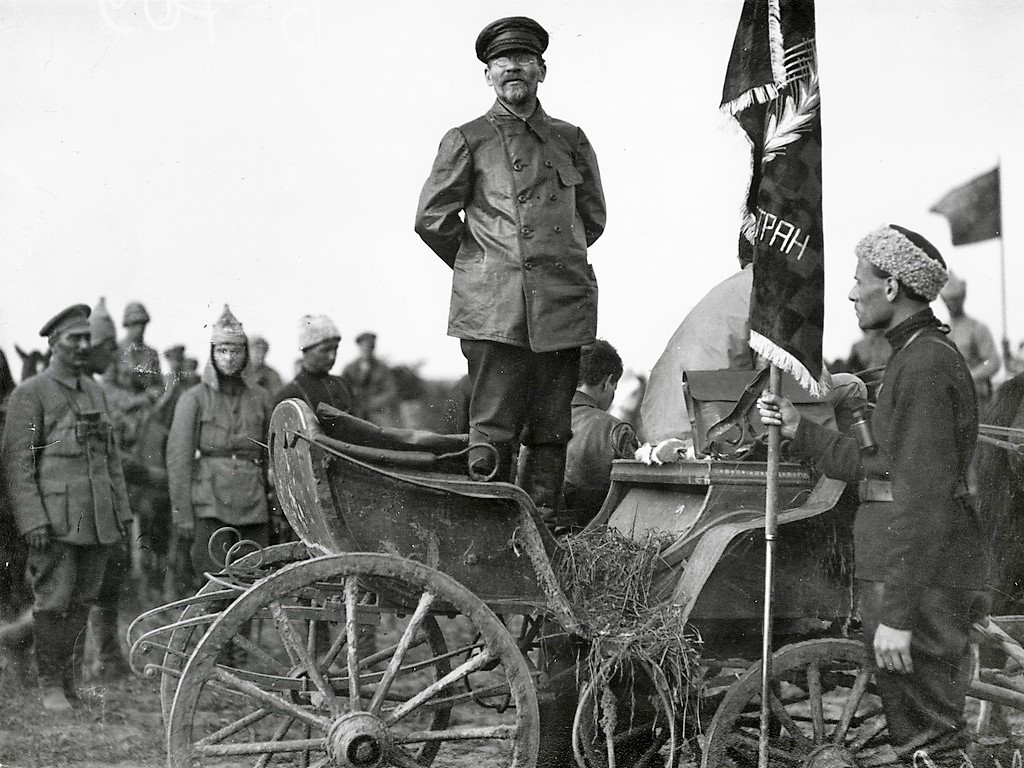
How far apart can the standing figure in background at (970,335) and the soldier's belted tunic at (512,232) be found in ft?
13.0

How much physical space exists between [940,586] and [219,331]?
13.3ft

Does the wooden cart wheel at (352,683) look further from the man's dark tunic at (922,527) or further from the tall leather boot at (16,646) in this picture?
the tall leather boot at (16,646)

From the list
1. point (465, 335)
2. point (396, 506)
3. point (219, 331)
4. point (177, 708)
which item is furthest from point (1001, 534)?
point (219, 331)

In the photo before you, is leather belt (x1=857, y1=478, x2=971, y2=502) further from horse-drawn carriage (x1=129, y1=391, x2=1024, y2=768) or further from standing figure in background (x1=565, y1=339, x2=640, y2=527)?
standing figure in background (x1=565, y1=339, x2=640, y2=527)

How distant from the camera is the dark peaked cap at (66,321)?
18.4 feet

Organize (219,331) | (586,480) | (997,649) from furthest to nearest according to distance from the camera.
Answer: (219,331), (586,480), (997,649)

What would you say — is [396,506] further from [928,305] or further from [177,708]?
[928,305]

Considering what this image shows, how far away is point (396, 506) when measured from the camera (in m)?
3.62

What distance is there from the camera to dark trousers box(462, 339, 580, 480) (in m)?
4.26

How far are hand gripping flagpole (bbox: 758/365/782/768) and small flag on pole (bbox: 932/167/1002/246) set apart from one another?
11.8ft

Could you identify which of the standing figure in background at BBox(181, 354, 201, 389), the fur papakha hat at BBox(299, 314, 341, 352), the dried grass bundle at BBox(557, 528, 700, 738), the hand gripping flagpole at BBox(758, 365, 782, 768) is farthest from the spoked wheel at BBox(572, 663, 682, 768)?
the standing figure in background at BBox(181, 354, 201, 389)

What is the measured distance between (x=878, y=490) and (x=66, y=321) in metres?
4.10

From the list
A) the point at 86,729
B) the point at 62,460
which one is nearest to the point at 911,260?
the point at 62,460

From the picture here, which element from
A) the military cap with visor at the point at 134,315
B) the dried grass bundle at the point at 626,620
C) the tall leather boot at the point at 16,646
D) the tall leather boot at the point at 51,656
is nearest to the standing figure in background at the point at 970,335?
the dried grass bundle at the point at 626,620
